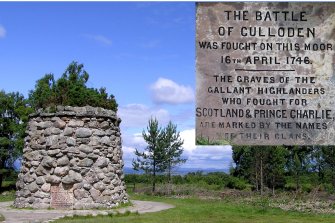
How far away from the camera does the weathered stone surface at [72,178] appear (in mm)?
20250

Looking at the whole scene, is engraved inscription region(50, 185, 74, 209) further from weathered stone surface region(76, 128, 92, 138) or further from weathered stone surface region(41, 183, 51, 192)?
weathered stone surface region(76, 128, 92, 138)

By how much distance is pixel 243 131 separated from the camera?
103 inches

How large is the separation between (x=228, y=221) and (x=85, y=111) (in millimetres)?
8360

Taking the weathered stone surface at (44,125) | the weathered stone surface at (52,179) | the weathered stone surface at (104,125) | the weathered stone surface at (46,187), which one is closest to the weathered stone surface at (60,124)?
the weathered stone surface at (44,125)

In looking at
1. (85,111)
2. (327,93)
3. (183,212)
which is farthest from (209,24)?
(85,111)

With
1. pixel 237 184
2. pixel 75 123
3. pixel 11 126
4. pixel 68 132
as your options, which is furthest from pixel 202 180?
pixel 68 132

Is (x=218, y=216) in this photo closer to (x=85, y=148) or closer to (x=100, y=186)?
(x=100, y=186)

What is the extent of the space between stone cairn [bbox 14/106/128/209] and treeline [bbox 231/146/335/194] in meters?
11.1

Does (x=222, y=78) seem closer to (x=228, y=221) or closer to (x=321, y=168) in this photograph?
(x=228, y=221)

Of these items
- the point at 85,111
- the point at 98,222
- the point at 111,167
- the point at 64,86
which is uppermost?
the point at 64,86

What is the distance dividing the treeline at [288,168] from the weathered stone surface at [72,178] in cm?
1212

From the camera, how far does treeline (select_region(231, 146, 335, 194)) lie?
31.0 meters

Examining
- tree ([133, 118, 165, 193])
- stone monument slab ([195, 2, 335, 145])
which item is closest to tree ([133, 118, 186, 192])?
tree ([133, 118, 165, 193])

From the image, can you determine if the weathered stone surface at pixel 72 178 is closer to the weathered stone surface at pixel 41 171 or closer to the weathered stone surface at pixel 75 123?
the weathered stone surface at pixel 41 171
